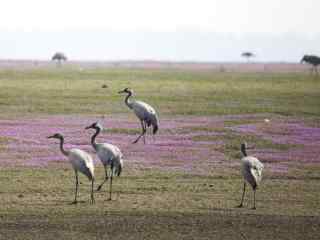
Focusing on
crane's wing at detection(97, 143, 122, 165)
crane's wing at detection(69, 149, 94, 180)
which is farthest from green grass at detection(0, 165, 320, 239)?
crane's wing at detection(97, 143, 122, 165)

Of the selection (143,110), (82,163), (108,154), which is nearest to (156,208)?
(82,163)

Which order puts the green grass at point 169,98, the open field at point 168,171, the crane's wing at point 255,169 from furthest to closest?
1. the green grass at point 169,98
2. the crane's wing at point 255,169
3. the open field at point 168,171

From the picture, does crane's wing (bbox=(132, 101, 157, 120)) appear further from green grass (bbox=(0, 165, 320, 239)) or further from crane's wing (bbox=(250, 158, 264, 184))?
crane's wing (bbox=(250, 158, 264, 184))

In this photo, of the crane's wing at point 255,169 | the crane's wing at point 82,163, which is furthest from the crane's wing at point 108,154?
the crane's wing at point 255,169

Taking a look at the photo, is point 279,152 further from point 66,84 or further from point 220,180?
point 66,84

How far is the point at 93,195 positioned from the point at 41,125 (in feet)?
60.5

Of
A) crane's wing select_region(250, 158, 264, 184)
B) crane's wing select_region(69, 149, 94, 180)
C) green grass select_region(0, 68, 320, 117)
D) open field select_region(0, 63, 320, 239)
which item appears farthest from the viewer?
green grass select_region(0, 68, 320, 117)

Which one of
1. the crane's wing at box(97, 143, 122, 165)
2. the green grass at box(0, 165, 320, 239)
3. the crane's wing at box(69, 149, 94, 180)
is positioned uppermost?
the crane's wing at box(97, 143, 122, 165)

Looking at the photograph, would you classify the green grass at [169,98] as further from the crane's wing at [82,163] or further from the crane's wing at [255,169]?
the crane's wing at [255,169]

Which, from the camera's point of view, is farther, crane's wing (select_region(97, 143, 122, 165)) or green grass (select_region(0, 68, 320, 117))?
green grass (select_region(0, 68, 320, 117))

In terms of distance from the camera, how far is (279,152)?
3594 centimetres

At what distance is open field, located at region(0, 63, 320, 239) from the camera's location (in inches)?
824

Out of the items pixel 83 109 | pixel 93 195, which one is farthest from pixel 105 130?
pixel 93 195

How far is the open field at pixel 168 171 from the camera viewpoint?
68.7 ft
